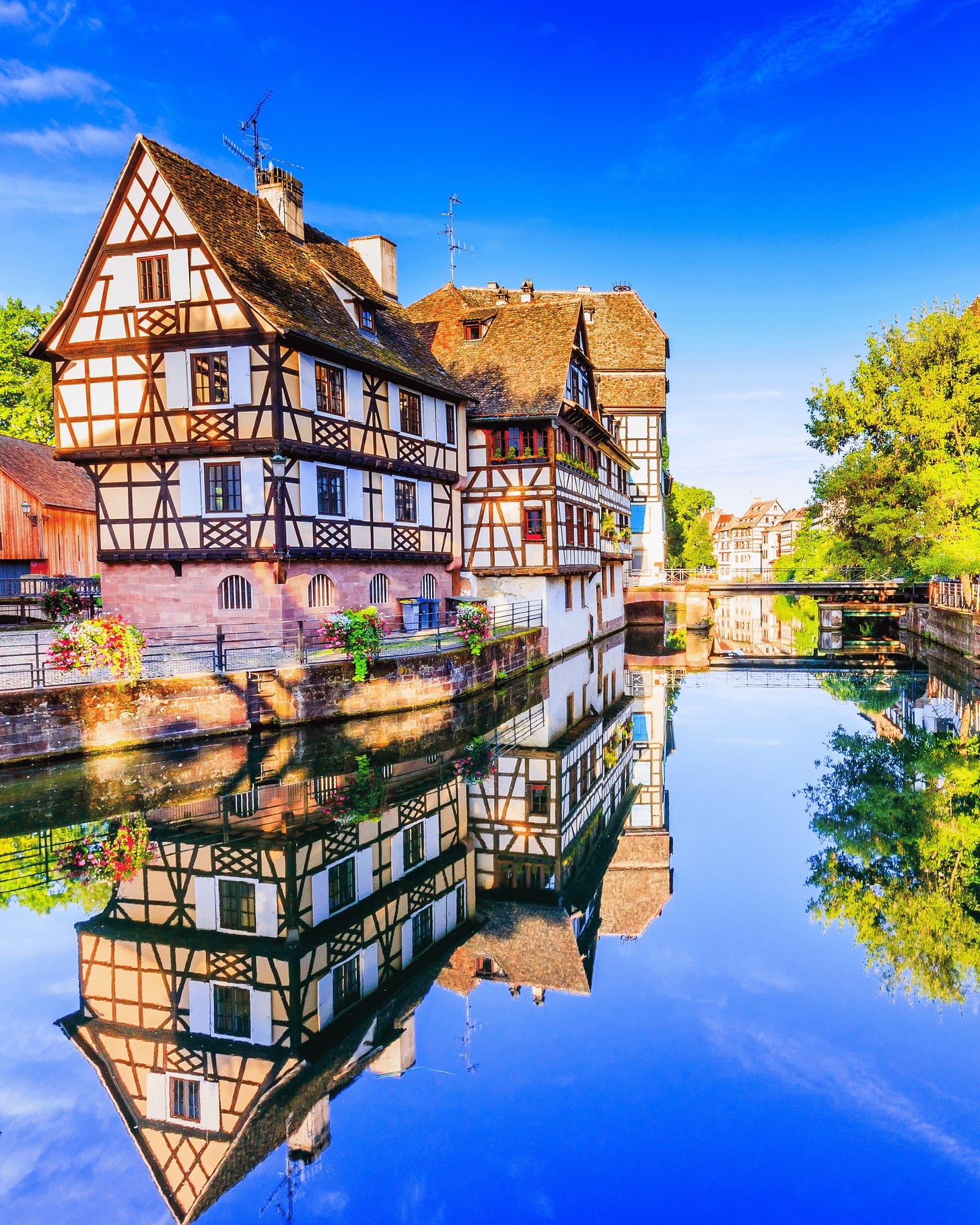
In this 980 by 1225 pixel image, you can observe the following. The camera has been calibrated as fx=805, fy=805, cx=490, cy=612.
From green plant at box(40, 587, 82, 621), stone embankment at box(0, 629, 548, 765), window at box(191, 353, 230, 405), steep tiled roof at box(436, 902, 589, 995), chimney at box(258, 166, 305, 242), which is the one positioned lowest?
steep tiled roof at box(436, 902, 589, 995)

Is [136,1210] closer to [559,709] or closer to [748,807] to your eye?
[748,807]

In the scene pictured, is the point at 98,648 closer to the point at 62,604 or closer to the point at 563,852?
the point at 563,852

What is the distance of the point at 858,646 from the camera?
40.3 metres

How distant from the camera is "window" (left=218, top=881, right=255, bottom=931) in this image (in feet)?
28.5

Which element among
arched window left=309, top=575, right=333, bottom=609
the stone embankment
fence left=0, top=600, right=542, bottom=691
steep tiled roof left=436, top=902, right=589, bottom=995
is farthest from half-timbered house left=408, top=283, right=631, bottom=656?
steep tiled roof left=436, top=902, right=589, bottom=995

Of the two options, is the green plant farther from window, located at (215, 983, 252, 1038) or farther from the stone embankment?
window, located at (215, 983, 252, 1038)

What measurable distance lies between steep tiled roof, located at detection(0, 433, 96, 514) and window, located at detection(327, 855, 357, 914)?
2868 cm

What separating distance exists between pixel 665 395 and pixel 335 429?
34.9 m

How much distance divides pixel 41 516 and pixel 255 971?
31.8m

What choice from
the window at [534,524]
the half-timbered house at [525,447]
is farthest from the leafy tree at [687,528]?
the window at [534,524]

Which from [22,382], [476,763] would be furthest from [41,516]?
[476,763]

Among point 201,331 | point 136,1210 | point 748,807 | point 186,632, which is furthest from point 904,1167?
point 201,331

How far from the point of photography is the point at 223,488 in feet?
66.8

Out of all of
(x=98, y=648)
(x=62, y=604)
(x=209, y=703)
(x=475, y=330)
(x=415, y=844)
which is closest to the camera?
(x=415, y=844)
